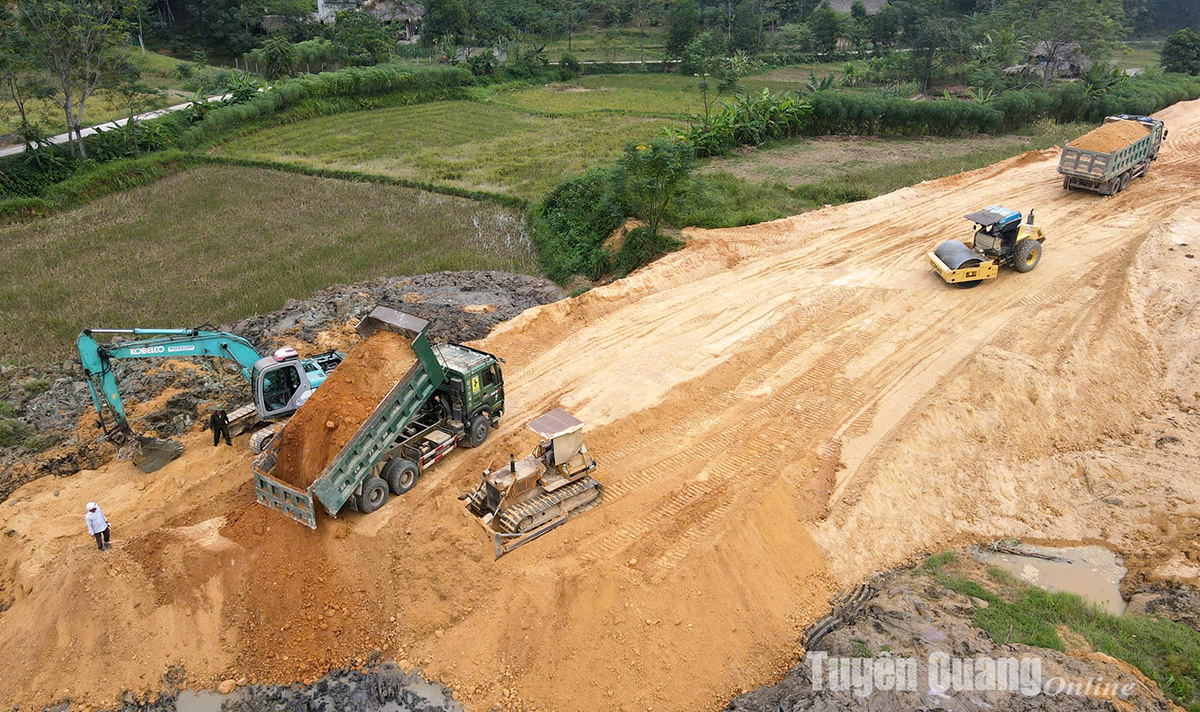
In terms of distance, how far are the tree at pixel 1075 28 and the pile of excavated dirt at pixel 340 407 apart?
47.7m

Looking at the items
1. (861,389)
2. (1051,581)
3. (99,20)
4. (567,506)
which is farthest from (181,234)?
(1051,581)

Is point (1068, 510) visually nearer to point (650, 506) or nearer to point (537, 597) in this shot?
point (650, 506)

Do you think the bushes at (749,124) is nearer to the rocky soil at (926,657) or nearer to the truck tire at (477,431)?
the truck tire at (477,431)

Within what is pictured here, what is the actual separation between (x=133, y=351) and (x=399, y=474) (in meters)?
5.81

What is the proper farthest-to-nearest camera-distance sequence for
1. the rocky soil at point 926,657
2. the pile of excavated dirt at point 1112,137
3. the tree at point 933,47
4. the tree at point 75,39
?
the tree at point 933,47
the tree at point 75,39
the pile of excavated dirt at point 1112,137
the rocky soil at point 926,657

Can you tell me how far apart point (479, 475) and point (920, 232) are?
749 inches

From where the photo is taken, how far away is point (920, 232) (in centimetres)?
2666

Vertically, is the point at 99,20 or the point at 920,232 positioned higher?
the point at 99,20

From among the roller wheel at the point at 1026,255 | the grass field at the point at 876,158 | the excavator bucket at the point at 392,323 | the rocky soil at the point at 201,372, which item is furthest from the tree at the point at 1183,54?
the excavator bucket at the point at 392,323

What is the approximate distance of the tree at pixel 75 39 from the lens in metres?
32.4

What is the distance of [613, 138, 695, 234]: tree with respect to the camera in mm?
25812

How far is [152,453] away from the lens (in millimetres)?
15836

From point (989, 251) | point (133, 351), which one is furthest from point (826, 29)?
point (133, 351)

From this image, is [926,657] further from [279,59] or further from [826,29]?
[826,29]
